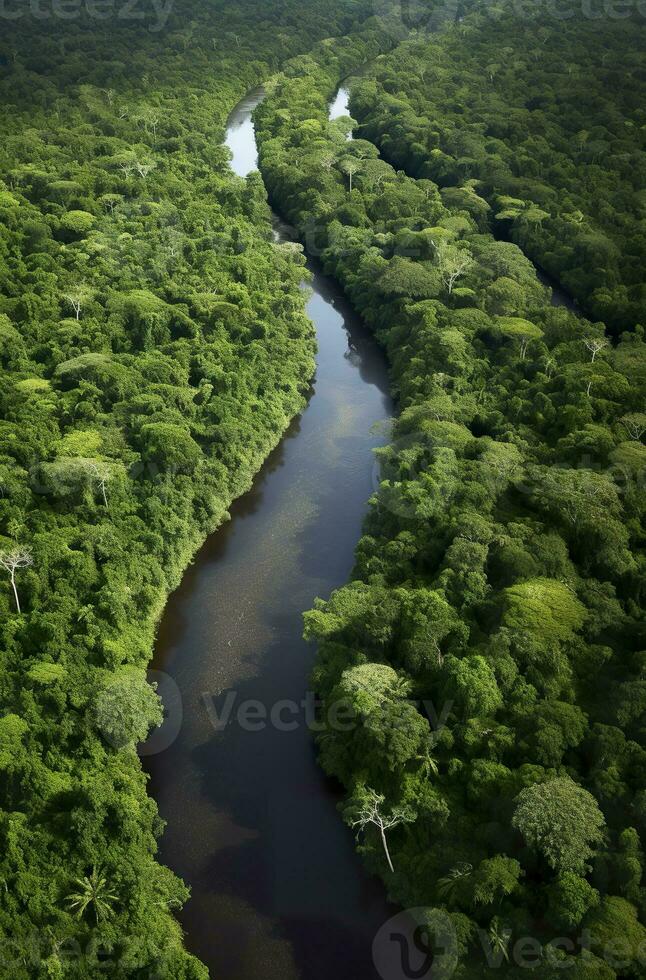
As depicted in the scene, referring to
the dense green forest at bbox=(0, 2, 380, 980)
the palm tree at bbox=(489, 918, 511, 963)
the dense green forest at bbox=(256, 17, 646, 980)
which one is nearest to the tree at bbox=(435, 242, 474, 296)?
the dense green forest at bbox=(256, 17, 646, 980)

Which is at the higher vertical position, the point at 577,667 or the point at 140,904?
the point at 577,667

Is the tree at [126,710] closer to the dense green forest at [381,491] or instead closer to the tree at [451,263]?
the dense green forest at [381,491]

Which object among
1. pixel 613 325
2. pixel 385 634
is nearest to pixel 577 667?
pixel 385 634

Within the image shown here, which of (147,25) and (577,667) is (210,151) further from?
(577,667)

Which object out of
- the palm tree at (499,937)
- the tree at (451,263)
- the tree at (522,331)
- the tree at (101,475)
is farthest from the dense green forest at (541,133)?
the palm tree at (499,937)

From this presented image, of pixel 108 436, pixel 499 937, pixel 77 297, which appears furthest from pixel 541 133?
pixel 499 937

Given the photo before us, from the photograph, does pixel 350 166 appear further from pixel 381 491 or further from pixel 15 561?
pixel 15 561
